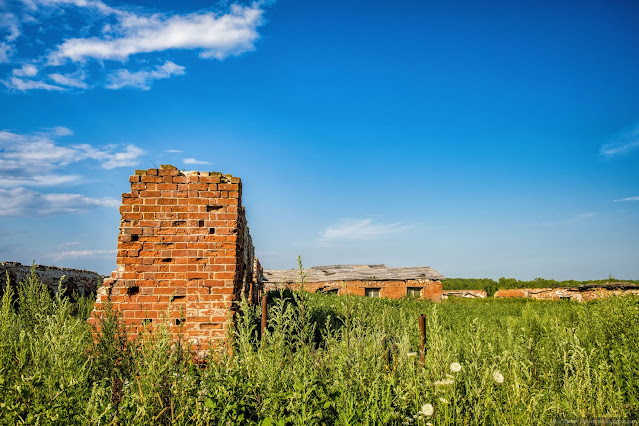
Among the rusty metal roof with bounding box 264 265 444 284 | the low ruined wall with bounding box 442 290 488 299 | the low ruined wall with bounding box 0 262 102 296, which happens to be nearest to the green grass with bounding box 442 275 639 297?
the low ruined wall with bounding box 442 290 488 299

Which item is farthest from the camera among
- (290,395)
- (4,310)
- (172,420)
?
(4,310)

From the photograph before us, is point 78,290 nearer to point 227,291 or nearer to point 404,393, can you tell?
A: point 227,291

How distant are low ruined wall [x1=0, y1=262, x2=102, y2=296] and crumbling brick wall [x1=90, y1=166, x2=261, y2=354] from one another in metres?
2.62

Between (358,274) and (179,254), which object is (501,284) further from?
(179,254)

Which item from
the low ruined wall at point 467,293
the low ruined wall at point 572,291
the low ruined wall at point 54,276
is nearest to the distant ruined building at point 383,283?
the low ruined wall at point 572,291

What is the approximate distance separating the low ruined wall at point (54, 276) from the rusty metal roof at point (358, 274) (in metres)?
12.6

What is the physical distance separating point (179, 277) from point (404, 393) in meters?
3.56

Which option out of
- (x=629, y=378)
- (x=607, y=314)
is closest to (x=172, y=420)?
(x=629, y=378)

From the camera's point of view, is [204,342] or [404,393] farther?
[204,342]

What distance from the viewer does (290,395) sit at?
9.61ft

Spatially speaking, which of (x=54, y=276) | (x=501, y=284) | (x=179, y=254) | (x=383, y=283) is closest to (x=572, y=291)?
(x=501, y=284)

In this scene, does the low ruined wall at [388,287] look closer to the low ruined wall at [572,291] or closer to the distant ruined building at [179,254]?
the low ruined wall at [572,291]

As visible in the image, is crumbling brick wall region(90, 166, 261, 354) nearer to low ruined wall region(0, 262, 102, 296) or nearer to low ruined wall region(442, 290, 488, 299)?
low ruined wall region(0, 262, 102, 296)

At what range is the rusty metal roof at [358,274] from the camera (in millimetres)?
27391
